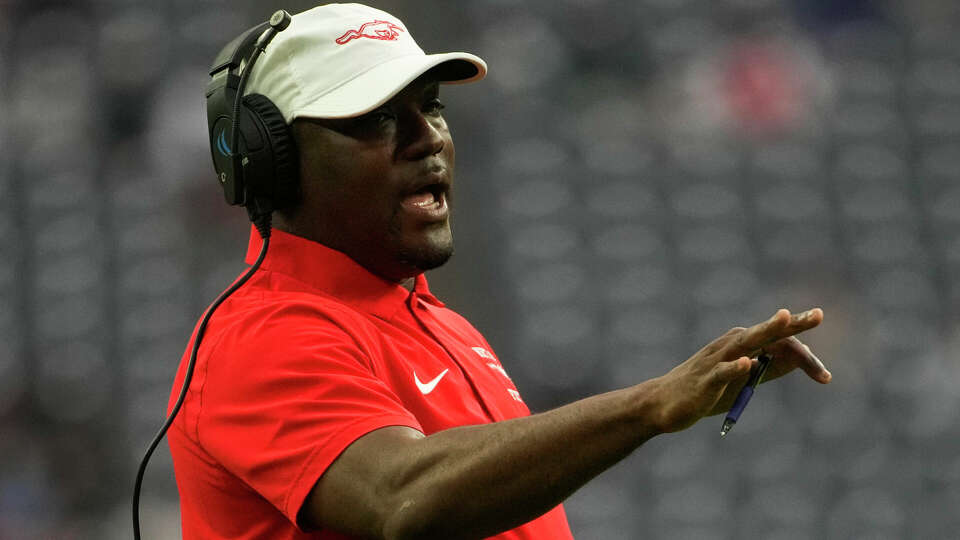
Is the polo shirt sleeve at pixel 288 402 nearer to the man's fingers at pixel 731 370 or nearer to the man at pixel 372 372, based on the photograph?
the man at pixel 372 372

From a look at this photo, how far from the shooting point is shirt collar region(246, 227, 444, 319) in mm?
1651

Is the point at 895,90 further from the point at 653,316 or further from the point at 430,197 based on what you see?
the point at 430,197

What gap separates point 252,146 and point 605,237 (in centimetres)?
343

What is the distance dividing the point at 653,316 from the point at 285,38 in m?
3.36

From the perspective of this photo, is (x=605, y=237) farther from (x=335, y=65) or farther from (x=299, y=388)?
(x=299, y=388)

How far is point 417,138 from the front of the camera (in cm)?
168

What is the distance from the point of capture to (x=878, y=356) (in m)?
4.90

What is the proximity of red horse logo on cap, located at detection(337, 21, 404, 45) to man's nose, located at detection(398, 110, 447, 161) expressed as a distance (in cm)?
11

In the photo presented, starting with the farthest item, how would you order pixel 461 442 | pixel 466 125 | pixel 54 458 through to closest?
pixel 466 125, pixel 54 458, pixel 461 442

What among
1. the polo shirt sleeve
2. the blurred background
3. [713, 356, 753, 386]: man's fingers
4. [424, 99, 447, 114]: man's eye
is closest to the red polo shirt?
the polo shirt sleeve

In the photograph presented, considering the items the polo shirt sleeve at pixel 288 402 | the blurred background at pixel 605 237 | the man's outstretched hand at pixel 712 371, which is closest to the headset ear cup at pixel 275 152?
the polo shirt sleeve at pixel 288 402

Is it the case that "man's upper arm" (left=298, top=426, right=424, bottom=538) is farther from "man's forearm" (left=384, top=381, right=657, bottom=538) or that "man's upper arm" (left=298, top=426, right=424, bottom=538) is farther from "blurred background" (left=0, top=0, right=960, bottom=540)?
"blurred background" (left=0, top=0, right=960, bottom=540)

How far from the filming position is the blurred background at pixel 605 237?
4539 mm

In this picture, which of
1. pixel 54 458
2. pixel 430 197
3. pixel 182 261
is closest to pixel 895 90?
pixel 182 261
